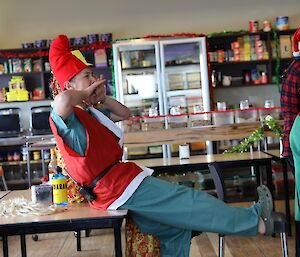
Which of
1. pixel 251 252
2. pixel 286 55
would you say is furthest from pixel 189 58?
pixel 251 252

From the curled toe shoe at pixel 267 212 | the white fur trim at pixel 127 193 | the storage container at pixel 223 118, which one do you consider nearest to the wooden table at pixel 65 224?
the white fur trim at pixel 127 193

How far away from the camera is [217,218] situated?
7.37 feet

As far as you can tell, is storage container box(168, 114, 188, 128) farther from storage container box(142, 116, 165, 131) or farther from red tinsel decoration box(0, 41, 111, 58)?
red tinsel decoration box(0, 41, 111, 58)

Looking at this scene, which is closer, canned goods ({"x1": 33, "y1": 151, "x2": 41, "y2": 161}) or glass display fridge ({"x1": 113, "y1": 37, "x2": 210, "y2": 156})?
glass display fridge ({"x1": 113, "y1": 37, "x2": 210, "y2": 156})

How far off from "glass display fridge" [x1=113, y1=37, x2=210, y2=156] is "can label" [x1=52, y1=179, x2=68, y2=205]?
195 inches

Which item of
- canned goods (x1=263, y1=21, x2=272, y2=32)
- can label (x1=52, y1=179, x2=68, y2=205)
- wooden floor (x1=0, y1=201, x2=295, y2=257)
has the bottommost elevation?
wooden floor (x1=0, y1=201, x2=295, y2=257)

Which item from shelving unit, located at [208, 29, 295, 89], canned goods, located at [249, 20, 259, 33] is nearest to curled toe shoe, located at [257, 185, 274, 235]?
shelving unit, located at [208, 29, 295, 89]

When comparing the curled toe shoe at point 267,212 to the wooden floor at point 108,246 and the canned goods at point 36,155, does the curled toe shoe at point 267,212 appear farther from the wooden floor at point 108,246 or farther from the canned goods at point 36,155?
the canned goods at point 36,155

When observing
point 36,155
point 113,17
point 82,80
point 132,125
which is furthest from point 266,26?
point 82,80

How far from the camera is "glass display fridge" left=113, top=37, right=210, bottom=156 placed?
7379 mm

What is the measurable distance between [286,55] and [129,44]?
2.31 m

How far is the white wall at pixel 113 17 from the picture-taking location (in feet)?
25.8

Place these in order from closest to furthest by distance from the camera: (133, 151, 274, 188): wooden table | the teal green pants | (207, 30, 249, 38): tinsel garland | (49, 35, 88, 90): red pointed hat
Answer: the teal green pants → (49, 35, 88, 90): red pointed hat → (133, 151, 274, 188): wooden table → (207, 30, 249, 38): tinsel garland

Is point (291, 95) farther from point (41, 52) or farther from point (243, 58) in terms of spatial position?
point (41, 52)
